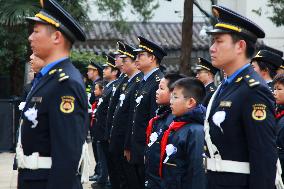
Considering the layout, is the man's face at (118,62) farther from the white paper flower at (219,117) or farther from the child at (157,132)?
the white paper flower at (219,117)

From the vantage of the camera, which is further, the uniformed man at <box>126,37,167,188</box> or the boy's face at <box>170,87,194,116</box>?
the uniformed man at <box>126,37,167,188</box>

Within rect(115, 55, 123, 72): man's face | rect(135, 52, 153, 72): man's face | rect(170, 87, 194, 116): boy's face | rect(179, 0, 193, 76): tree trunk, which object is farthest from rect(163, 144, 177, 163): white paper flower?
rect(179, 0, 193, 76): tree trunk

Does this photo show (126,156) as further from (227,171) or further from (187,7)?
(187,7)

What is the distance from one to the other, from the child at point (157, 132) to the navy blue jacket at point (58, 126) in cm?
217

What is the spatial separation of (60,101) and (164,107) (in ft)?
9.19

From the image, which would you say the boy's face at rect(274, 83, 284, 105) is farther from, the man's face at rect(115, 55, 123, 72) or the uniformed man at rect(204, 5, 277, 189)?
the man's face at rect(115, 55, 123, 72)

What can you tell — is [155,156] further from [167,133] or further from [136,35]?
[136,35]

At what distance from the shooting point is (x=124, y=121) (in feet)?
30.2

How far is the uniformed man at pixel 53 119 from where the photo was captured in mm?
4305

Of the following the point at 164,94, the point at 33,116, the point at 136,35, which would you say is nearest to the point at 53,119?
the point at 33,116

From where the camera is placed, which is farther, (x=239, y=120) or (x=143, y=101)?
(x=143, y=101)

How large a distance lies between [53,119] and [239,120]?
1.23 metres

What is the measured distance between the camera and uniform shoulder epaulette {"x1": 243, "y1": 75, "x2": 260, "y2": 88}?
15.0 feet

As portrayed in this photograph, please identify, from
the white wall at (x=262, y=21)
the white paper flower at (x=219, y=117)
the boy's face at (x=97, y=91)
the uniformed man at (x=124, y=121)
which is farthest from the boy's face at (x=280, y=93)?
the white wall at (x=262, y=21)
